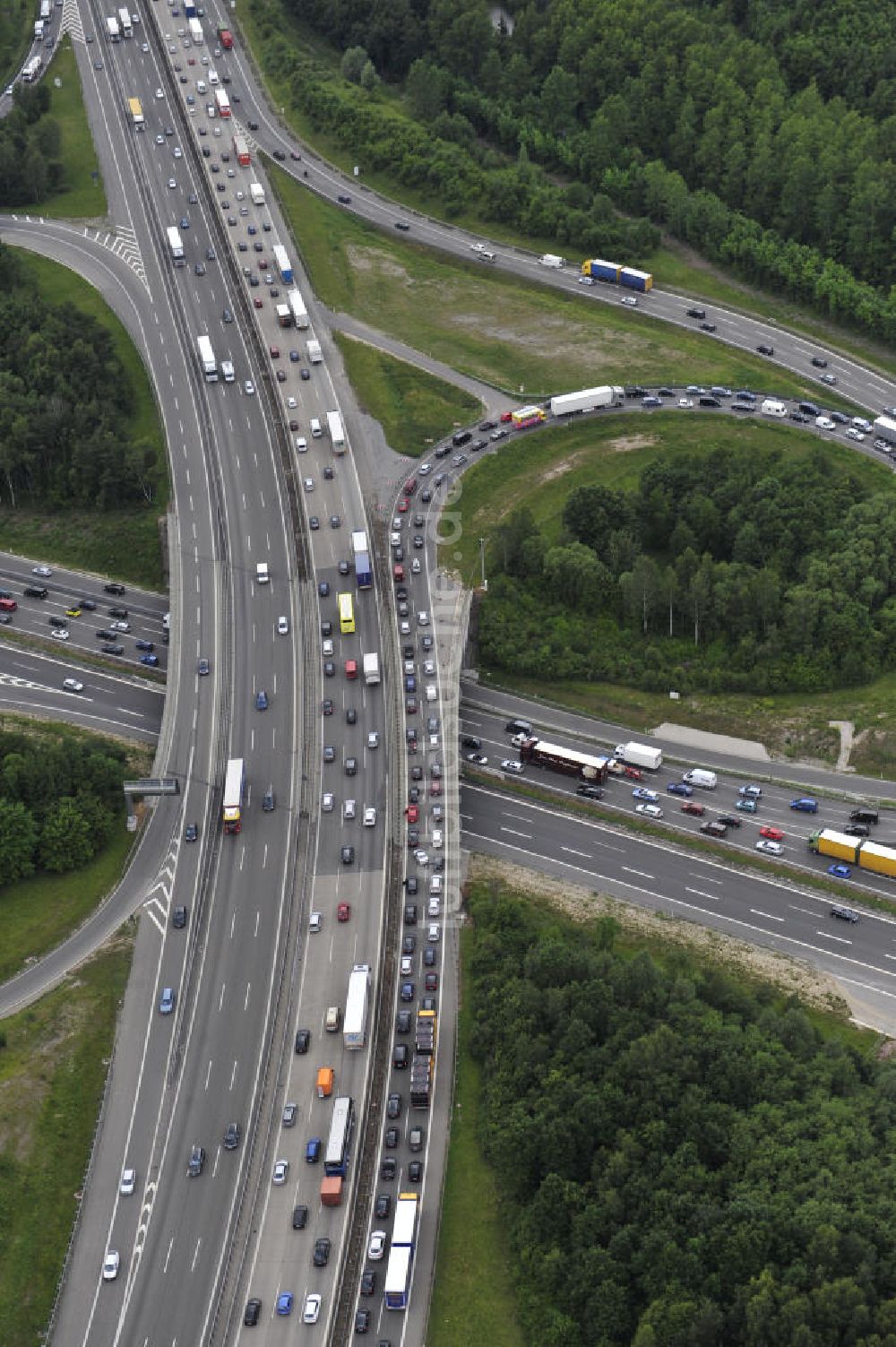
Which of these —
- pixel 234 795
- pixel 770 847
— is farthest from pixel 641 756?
pixel 234 795

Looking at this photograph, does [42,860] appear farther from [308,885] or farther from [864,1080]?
[864,1080]

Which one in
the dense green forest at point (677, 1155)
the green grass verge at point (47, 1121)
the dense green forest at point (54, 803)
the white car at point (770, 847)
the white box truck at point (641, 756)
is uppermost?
the white box truck at point (641, 756)

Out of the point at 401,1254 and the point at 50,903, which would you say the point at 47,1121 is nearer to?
the point at 50,903

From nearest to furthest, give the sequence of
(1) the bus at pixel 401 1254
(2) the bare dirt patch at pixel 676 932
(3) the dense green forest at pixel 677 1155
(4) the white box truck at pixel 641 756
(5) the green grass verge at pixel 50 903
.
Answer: (3) the dense green forest at pixel 677 1155, (1) the bus at pixel 401 1254, (2) the bare dirt patch at pixel 676 932, (5) the green grass verge at pixel 50 903, (4) the white box truck at pixel 641 756

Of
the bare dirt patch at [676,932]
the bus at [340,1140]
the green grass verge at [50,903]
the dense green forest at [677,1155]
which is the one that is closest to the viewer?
the dense green forest at [677,1155]

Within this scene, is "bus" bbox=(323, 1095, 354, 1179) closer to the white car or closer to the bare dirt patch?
the bare dirt patch

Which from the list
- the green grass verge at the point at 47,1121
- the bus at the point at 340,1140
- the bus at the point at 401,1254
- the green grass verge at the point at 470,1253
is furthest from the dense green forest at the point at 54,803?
the bus at the point at 401,1254

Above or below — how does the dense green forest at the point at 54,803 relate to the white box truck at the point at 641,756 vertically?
below

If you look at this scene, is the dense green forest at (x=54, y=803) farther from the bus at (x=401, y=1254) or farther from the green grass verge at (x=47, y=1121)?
the bus at (x=401, y=1254)
